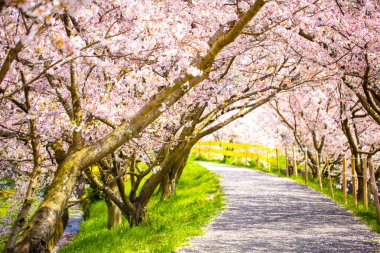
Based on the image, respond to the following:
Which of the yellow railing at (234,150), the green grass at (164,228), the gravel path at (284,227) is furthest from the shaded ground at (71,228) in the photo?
the yellow railing at (234,150)

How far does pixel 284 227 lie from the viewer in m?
10.5

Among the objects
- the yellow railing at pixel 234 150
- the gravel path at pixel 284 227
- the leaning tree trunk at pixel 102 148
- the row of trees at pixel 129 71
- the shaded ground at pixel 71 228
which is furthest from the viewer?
the yellow railing at pixel 234 150

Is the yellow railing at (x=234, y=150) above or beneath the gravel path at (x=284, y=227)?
above

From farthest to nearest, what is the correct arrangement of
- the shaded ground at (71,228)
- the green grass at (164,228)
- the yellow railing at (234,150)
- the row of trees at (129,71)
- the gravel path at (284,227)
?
the yellow railing at (234,150)
the shaded ground at (71,228)
the green grass at (164,228)
the gravel path at (284,227)
the row of trees at (129,71)

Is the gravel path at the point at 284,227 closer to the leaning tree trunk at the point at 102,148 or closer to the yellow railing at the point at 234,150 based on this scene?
the leaning tree trunk at the point at 102,148

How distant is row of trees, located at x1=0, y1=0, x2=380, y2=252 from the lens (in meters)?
5.94

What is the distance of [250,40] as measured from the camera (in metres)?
9.98

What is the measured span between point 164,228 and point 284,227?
9.22 feet

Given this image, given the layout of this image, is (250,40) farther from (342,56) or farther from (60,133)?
(60,133)

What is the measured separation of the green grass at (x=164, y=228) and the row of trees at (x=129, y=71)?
0.79 m

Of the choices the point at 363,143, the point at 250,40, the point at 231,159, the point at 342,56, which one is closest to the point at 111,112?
the point at 250,40

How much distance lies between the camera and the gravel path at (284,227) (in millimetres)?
8742

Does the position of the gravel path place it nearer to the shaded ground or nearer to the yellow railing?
the shaded ground

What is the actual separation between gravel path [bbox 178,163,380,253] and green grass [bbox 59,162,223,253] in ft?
1.25
